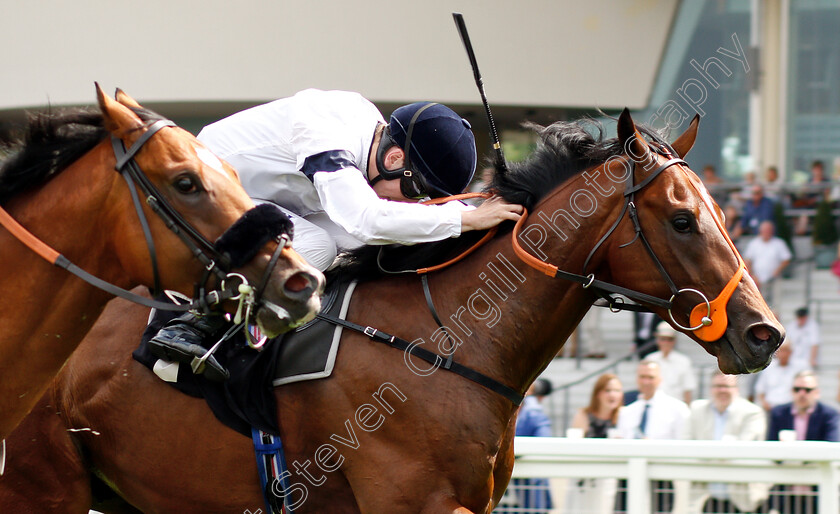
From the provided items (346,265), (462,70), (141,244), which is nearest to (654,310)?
(346,265)

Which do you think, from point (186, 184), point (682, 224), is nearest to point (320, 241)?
point (186, 184)

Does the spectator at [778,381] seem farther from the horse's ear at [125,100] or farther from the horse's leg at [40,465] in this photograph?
the horse's ear at [125,100]

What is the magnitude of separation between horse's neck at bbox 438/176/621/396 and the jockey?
0.48ft

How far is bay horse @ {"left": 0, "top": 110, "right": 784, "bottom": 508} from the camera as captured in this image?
2961 mm

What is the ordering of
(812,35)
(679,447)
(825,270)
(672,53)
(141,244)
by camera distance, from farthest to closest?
(672,53) < (812,35) < (825,270) < (679,447) < (141,244)

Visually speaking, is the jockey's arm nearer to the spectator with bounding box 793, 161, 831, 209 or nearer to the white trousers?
the white trousers

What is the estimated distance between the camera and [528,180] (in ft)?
10.8

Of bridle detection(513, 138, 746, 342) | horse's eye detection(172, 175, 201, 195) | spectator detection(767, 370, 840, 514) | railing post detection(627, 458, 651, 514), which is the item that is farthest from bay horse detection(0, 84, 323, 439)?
spectator detection(767, 370, 840, 514)

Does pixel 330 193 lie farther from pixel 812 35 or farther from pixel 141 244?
pixel 812 35

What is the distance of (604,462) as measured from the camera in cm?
435

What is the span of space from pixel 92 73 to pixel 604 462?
11087 mm

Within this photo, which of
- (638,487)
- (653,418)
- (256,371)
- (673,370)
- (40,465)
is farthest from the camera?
(673,370)

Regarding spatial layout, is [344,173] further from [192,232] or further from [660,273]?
[660,273]

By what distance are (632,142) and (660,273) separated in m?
0.44
